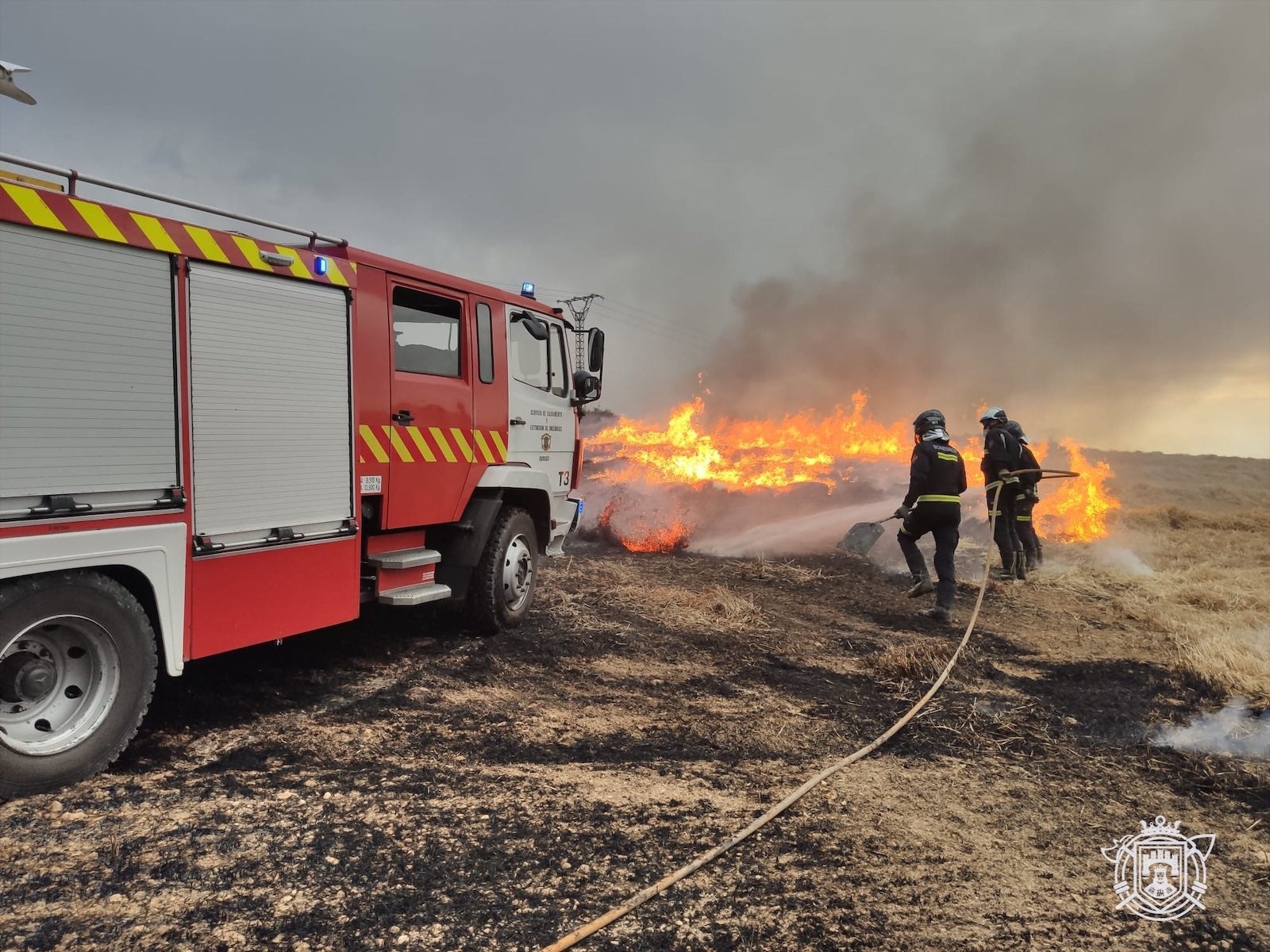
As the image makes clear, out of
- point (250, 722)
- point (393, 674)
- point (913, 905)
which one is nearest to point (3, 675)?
point (250, 722)

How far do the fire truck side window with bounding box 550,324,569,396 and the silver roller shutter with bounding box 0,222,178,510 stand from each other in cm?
366

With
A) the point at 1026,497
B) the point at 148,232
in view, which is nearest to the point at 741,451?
the point at 1026,497

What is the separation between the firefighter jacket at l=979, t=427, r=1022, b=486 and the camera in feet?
32.8

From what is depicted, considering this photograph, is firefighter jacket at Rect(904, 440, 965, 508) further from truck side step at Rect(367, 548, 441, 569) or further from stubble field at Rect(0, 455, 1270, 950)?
truck side step at Rect(367, 548, 441, 569)

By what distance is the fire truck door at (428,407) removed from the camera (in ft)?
17.4

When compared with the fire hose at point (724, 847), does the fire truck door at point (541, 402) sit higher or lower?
higher

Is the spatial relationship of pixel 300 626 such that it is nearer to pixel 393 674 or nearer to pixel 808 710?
pixel 393 674

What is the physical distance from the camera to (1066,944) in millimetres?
2580

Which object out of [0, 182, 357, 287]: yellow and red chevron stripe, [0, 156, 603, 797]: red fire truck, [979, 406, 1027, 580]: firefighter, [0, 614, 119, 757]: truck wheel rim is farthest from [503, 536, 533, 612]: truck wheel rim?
[979, 406, 1027, 580]: firefighter

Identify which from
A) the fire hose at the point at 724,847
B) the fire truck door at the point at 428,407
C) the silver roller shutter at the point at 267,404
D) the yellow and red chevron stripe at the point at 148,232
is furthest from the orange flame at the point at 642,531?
the yellow and red chevron stripe at the point at 148,232

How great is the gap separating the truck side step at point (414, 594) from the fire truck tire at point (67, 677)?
5.41 ft

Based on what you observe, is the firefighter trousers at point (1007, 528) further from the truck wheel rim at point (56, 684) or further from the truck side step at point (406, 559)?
the truck wheel rim at point (56, 684)

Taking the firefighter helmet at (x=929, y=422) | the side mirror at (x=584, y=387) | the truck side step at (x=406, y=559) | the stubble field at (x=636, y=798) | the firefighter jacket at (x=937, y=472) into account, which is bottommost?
the stubble field at (x=636, y=798)

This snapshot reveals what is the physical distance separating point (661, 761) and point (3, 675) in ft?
9.90
